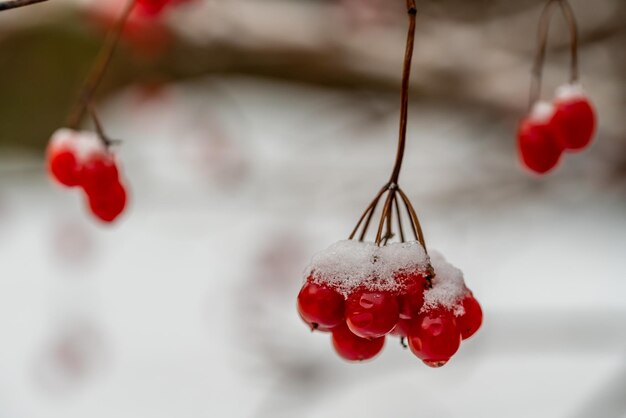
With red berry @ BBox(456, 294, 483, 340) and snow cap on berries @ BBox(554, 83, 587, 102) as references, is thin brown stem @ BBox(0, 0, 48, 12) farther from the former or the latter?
snow cap on berries @ BBox(554, 83, 587, 102)

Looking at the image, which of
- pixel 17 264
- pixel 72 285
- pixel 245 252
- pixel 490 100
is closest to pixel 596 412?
pixel 490 100

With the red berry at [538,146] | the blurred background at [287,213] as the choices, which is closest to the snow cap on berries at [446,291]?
the red berry at [538,146]

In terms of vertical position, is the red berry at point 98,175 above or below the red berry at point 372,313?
above

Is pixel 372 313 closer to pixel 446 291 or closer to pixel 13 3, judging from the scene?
pixel 446 291

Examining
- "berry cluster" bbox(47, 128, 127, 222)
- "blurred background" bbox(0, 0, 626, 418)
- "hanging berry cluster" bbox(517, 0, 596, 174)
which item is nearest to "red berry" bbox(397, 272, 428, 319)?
"hanging berry cluster" bbox(517, 0, 596, 174)

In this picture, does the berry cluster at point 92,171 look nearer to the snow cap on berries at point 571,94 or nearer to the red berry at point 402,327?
the red berry at point 402,327

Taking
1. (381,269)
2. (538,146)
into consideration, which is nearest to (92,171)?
(381,269)
